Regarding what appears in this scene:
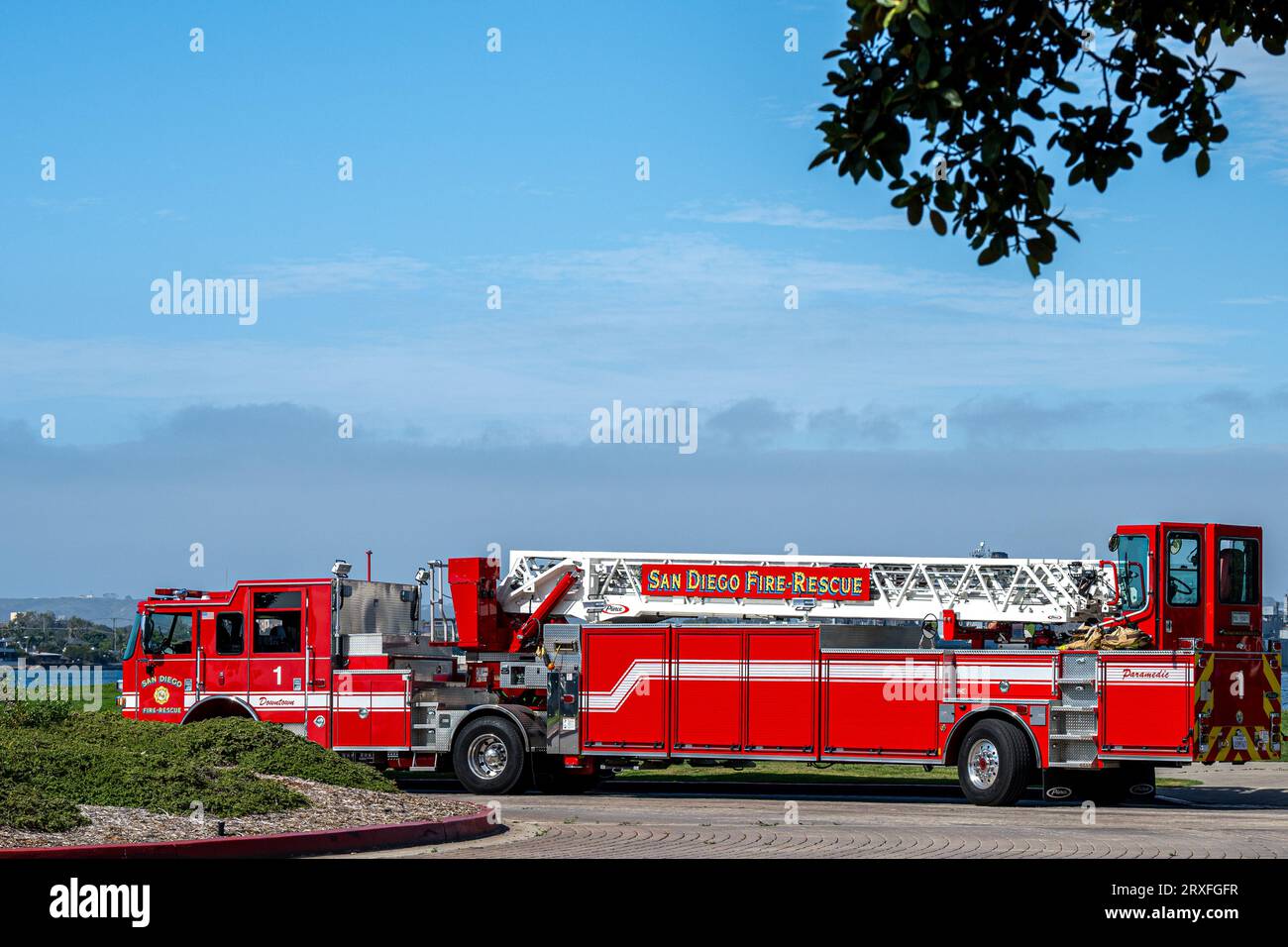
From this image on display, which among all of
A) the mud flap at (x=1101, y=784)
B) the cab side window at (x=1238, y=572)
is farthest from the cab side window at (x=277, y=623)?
the cab side window at (x=1238, y=572)

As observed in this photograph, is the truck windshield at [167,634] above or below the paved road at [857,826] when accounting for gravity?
above

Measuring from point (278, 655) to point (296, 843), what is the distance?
897cm

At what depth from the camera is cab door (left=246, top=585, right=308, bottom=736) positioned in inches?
906

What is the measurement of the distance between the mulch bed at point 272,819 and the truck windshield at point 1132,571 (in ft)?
30.9

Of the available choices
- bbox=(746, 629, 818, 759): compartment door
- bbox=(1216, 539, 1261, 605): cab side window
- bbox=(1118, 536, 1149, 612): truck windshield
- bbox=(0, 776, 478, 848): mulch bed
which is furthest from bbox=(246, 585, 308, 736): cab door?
bbox=(1216, 539, 1261, 605): cab side window

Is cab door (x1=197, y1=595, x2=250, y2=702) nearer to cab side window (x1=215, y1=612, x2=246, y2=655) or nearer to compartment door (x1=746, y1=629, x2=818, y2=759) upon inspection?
cab side window (x1=215, y1=612, x2=246, y2=655)

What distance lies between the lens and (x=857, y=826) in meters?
18.2

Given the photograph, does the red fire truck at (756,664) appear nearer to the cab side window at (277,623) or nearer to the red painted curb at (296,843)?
the cab side window at (277,623)

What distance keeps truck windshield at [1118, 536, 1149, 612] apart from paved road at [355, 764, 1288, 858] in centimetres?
273

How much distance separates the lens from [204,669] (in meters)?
23.3

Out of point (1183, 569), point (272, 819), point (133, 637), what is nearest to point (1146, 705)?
point (1183, 569)

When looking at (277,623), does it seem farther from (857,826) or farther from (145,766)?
(857,826)

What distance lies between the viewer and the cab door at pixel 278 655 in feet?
75.5
